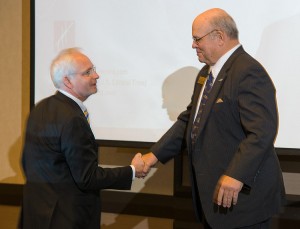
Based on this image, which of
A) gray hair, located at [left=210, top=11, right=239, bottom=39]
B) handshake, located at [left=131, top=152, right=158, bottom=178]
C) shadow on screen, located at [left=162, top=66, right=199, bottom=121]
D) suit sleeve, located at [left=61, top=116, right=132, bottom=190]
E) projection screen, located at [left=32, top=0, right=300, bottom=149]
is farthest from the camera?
shadow on screen, located at [left=162, top=66, right=199, bottom=121]

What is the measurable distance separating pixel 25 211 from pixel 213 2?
5.58 feet

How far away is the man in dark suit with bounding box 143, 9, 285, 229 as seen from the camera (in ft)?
6.93

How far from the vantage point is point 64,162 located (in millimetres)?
2297

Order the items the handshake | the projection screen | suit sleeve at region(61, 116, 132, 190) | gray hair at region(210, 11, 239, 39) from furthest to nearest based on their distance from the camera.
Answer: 1. the projection screen
2. the handshake
3. gray hair at region(210, 11, 239, 39)
4. suit sleeve at region(61, 116, 132, 190)

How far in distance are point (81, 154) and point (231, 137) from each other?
2.22 ft

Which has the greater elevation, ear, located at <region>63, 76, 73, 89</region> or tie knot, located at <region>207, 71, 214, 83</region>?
tie knot, located at <region>207, 71, 214, 83</region>

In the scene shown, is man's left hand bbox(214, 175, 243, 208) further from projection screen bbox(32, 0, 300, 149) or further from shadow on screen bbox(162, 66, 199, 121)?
shadow on screen bbox(162, 66, 199, 121)

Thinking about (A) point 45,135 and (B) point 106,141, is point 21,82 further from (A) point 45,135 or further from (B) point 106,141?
(A) point 45,135

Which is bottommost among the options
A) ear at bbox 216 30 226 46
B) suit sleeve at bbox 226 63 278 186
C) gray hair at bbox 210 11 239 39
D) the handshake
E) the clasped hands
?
the handshake

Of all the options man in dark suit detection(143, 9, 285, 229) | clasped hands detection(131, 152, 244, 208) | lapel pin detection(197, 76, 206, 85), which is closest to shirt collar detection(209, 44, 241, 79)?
man in dark suit detection(143, 9, 285, 229)

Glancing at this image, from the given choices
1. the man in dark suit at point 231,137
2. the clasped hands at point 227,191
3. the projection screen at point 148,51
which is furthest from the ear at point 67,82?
the projection screen at point 148,51

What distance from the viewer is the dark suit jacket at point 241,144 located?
2.11 metres

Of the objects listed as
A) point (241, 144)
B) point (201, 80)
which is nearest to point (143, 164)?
point (201, 80)

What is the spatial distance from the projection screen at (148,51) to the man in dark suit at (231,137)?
0.76 m
